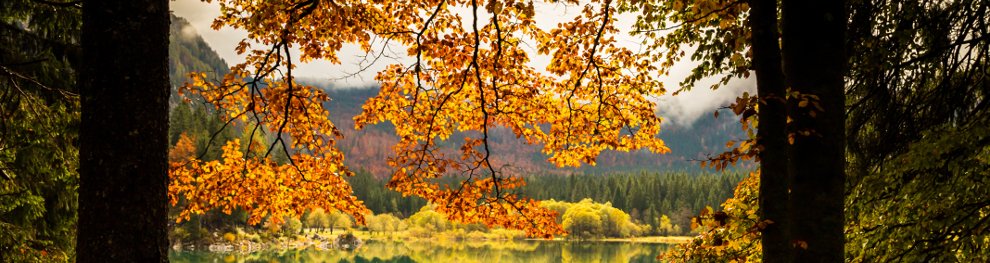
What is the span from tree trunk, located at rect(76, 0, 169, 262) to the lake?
203ft

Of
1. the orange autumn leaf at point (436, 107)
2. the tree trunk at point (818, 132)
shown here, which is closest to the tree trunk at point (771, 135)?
the tree trunk at point (818, 132)

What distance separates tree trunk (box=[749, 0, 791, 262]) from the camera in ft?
13.2

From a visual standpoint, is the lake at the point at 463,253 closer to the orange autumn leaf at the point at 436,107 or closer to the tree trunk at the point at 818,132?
the orange autumn leaf at the point at 436,107

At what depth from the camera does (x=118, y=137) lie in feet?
10.7

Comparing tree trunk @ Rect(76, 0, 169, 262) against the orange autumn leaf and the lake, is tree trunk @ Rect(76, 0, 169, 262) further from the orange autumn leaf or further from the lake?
the lake

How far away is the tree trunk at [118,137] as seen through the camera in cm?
326

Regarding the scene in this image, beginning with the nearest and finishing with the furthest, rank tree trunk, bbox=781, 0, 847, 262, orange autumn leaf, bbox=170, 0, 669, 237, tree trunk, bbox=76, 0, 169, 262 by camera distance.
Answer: tree trunk, bbox=76, 0, 169, 262
tree trunk, bbox=781, 0, 847, 262
orange autumn leaf, bbox=170, 0, 669, 237

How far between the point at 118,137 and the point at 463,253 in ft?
283

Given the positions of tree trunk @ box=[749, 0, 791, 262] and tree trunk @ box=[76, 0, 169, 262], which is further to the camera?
tree trunk @ box=[749, 0, 791, 262]

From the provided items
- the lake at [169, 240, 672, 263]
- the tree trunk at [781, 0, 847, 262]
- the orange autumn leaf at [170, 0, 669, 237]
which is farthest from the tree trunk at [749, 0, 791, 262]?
the lake at [169, 240, 672, 263]

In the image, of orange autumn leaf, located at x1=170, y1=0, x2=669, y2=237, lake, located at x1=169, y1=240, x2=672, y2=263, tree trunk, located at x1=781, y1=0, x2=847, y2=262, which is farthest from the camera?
lake, located at x1=169, y1=240, x2=672, y2=263

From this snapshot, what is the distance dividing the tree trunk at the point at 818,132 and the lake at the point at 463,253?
206ft

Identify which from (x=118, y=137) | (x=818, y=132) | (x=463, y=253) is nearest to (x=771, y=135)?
(x=818, y=132)

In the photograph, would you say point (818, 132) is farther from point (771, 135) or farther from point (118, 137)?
point (118, 137)
